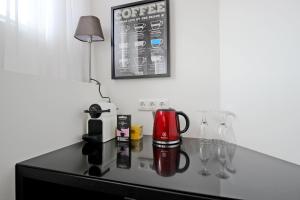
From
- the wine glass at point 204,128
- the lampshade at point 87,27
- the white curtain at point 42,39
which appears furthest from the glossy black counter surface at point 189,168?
the lampshade at point 87,27

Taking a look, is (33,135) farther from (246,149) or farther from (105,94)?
(246,149)

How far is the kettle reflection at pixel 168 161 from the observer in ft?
1.92

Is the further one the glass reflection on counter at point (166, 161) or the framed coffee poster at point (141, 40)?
the framed coffee poster at point (141, 40)

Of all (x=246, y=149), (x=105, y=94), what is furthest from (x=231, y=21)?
(x=105, y=94)

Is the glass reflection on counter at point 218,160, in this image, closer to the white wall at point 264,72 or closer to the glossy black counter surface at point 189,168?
the glossy black counter surface at point 189,168

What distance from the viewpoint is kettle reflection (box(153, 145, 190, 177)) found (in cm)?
59

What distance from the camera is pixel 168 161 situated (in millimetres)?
694

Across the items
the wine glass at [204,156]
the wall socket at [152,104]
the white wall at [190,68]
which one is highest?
the white wall at [190,68]

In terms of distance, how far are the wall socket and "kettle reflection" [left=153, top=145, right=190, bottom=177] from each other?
36cm

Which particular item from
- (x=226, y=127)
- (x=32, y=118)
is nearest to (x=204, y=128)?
(x=226, y=127)

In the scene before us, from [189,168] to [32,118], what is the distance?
676 mm

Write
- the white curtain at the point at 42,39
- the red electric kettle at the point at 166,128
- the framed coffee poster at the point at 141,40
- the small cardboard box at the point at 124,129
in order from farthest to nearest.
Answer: the framed coffee poster at the point at 141,40 → the small cardboard box at the point at 124,129 → the red electric kettle at the point at 166,128 → the white curtain at the point at 42,39

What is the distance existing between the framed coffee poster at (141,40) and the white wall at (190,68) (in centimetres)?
6

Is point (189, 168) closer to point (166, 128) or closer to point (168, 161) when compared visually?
point (168, 161)
